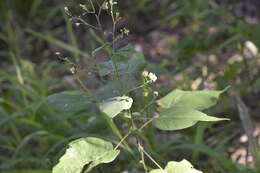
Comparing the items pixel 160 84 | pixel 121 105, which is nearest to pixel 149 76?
pixel 121 105

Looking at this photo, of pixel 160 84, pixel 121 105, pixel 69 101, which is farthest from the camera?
pixel 160 84

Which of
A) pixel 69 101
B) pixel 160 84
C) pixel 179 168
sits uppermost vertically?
pixel 69 101

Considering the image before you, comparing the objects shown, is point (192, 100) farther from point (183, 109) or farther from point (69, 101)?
point (69, 101)

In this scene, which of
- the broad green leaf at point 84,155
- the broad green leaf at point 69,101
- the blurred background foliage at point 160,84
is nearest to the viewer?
the broad green leaf at point 84,155

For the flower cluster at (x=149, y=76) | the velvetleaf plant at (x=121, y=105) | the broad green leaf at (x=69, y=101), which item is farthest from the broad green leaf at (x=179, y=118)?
the broad green leaf at (x=69, y=101)

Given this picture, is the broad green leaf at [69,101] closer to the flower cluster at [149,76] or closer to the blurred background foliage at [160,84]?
the blurred background foliage at [160,84]

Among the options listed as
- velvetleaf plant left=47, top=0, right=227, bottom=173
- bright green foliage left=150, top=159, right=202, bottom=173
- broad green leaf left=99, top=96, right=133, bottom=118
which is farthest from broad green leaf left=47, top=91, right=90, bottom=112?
bright green foliage left=150, top=159, right=202, bottom=173

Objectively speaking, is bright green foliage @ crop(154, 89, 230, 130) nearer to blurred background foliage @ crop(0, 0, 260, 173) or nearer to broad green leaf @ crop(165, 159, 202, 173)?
broad green leaf @ crop(165, 159, 202, 173)
